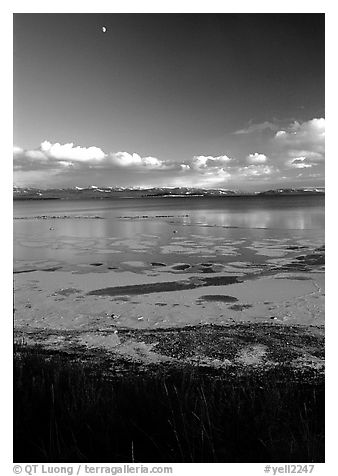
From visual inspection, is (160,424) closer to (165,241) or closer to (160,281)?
(160,281)

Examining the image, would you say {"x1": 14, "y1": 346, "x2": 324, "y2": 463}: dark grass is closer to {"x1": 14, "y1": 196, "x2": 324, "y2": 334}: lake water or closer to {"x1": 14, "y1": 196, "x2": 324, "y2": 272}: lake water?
{"x1": 14, "y1": 196, "x2": 324, "y2": 334}: lake water

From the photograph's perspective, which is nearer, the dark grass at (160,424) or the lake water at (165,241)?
the dark grass at (160,424)

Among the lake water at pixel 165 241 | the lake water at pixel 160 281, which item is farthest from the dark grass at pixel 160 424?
the lake water at pixel 165 241

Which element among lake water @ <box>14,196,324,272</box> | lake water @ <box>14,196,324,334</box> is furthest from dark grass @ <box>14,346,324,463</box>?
lake water @ <box>14,196,324,272</box>

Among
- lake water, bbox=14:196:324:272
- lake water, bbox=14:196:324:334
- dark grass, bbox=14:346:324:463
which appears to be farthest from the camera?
lake water, bbox=14:196:324:272

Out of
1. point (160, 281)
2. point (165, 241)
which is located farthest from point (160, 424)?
point (165, 241)

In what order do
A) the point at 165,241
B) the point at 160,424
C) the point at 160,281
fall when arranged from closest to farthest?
the point at 160,424 < the point at 160,281 < the point at 165,241

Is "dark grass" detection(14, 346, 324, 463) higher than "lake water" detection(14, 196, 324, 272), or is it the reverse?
"lake water" detection(14, 196, 324, 272)

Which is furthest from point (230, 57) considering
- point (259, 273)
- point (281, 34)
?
point (259, 273)

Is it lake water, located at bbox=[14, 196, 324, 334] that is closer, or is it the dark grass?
the dark grass

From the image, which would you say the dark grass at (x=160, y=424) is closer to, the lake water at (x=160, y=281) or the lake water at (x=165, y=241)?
the lake water at (x=160, y=281)
